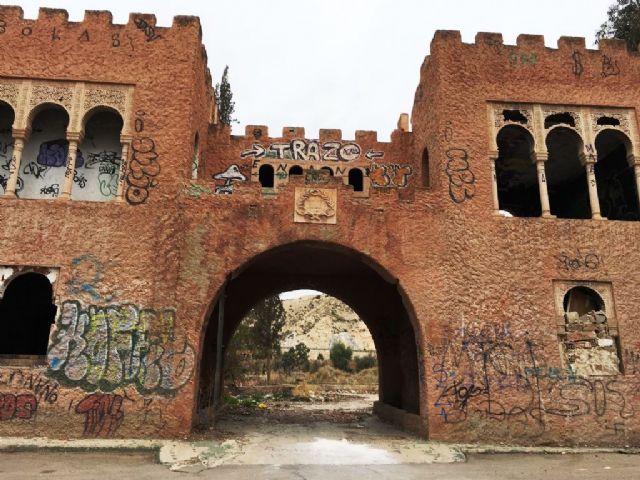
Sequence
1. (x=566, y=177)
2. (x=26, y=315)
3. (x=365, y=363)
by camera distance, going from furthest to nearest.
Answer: (x=365, y=363), (x=566, y=177), (x=26, y=315)

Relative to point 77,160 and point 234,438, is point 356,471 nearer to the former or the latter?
point 234,438

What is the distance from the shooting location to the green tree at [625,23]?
60.5 feet

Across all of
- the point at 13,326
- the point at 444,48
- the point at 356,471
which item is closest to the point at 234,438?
the point at 356,471

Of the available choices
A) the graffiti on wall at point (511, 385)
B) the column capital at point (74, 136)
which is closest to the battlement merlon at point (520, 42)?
the graffiti on wall at point (511, 385)

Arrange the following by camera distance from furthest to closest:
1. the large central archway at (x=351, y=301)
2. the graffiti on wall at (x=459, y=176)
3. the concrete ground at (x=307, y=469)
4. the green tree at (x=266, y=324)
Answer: the green tree at (x=266, y=324)
the large central archway at (x=351, y=301)
the graffiti on wall at (x=459, y=176)
the concrete ground at (x=307, y=469)

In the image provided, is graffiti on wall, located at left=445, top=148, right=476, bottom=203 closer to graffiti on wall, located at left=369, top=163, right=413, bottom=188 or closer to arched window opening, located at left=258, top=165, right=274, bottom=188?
graffiti on wall, located at left=369, top=163, right=413, bottom=188

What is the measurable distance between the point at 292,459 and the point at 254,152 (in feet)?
25.7

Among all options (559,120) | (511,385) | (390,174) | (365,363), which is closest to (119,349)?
(511,385)

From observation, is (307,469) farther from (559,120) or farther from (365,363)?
(365,363)

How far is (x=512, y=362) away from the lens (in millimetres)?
10562

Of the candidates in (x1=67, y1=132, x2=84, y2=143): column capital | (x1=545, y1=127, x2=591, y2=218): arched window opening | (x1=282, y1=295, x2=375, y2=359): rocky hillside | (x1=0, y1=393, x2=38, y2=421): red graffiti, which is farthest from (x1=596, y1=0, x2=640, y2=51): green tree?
(x1=282, y1=295, x2=375, y2=359): rocky hillside

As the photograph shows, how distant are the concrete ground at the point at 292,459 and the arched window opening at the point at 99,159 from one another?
17.1ft

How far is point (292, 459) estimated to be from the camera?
29.0ft

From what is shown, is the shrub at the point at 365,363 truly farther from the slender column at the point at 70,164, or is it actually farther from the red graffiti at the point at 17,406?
the red graffiti at the point at 17,406
